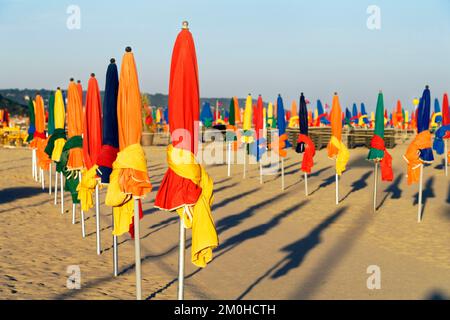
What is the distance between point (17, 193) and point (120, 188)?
1210cm

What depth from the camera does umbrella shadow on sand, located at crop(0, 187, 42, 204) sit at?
16.9m

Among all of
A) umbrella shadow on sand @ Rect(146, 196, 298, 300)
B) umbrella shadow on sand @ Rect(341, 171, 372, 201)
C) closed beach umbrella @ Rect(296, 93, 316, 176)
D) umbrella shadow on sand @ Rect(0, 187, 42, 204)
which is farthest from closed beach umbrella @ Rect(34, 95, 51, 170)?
umbrella shadow on sand @ Rect(341, 171, 372, 201)

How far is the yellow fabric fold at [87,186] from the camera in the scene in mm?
10070

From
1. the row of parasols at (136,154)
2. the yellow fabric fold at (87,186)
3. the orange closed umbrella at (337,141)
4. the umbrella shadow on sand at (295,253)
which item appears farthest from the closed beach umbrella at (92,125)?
the orange closed umbrella at (337,141)

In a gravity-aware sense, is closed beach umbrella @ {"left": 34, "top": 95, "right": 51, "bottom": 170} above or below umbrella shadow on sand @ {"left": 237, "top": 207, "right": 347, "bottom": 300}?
above

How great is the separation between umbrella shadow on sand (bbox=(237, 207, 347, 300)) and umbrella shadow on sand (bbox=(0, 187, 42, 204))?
9.02 m

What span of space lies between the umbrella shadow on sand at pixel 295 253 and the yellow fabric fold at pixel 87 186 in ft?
11.4

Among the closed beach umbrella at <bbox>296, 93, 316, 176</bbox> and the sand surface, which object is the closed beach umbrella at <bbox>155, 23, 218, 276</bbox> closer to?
the sand surface

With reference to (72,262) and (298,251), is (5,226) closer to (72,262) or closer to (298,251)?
(72,262)

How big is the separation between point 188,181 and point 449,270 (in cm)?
559

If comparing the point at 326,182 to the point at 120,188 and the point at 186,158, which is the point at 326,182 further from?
the point at 186,158

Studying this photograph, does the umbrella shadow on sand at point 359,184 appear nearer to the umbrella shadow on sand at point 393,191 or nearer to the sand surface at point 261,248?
the sand surface at point 261,248
